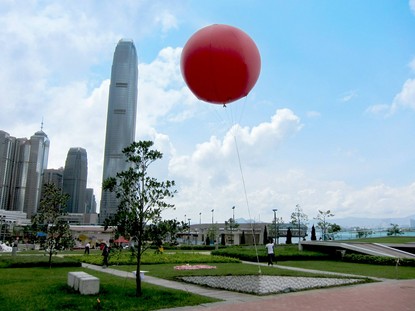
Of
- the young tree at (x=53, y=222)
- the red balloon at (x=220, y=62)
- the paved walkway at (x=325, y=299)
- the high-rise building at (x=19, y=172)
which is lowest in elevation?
the paved walkway at (x=325, y=299)

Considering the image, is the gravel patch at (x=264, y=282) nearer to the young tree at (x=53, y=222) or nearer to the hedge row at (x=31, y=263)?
the young tree at (x=53, y=222)

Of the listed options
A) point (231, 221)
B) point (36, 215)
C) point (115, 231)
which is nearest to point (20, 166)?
point (231, 221)

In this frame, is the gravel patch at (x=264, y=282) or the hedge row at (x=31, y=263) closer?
the gravel patch at (x=264, y=282)

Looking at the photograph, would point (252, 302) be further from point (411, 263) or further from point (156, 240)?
point (411, 263)

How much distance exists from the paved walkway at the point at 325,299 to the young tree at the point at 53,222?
8837 mm

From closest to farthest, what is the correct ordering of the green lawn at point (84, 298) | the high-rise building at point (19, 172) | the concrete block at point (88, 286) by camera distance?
the green lawn at point (84, 298), the concrete block at point (88, 286), the high-rise building at point (19, 172)

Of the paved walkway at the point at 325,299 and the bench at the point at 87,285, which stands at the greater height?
the bench at the point at 87,285

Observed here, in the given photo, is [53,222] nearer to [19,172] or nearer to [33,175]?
[19,172]

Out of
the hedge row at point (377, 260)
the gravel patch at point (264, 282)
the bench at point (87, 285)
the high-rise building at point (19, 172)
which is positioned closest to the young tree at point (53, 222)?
the gravel patch at point (264, 282)

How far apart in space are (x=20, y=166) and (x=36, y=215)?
17761 cm

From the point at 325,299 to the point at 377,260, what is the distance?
14.7 m

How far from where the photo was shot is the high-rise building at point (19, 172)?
167 meters

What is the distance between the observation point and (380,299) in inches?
472

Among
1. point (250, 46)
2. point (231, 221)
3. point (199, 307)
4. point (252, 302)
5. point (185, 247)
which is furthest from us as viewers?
Answer: point (231, 221)
